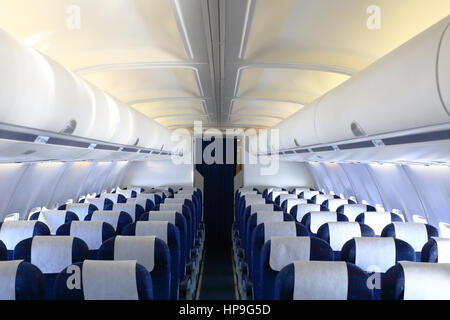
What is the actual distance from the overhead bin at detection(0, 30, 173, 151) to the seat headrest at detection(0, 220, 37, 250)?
144cm

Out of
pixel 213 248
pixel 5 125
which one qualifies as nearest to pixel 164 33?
pixel 5 125

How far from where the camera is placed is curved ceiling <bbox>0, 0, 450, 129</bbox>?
2.44 m

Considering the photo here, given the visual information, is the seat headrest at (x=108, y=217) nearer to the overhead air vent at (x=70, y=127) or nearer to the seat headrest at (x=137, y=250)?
the seat headrest at (x=137, y=250)

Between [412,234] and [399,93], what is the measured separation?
331 cm

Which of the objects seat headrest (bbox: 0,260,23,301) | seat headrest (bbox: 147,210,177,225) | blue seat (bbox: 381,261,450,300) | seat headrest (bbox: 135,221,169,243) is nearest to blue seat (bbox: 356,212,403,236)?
seat headrest (bbox: 147,210,177,225)

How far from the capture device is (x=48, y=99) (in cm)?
234

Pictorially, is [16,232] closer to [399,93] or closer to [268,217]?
[268,217]

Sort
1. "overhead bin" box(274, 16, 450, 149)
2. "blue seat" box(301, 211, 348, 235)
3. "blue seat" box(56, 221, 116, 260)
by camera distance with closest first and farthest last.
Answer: "overhead bin" box(274, 16, 450, 149) < "blue seat" box(56, 221, 116, 260) < "blue seat" box(301, 211, 348, 235)

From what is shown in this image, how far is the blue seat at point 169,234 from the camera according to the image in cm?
403

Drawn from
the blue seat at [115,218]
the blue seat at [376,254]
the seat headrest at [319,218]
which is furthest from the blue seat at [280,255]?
the blue seat at [115,218]

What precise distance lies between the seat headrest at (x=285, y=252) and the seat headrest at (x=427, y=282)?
1.17 metres

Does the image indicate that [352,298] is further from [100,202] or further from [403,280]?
[100,202]

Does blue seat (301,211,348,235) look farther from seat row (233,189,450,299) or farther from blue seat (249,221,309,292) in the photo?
blue seat (249,221,309,292)

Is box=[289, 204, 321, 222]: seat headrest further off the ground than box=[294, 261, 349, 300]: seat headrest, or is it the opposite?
box=[289, 204, 321, 222]: seat headrest
